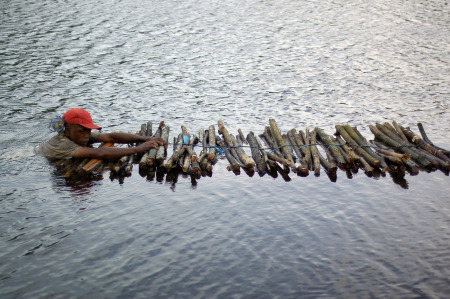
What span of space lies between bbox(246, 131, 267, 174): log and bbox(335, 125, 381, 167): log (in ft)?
7.70

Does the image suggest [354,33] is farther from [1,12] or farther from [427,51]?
[1,12]

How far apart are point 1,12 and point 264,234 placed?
2657 centimetres

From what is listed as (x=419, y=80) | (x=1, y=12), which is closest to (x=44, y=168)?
(x=419, y=80)

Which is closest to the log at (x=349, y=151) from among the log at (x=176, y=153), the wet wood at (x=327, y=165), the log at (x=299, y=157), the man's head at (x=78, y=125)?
the wet wood at (x=327, y=165)

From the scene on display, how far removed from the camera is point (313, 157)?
13141mm

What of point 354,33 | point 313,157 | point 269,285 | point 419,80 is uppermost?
point 354,33

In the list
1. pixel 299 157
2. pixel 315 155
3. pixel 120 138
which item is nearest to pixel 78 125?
pixel 120 138

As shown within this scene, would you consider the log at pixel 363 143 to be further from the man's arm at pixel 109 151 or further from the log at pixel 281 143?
the man's arm at pixel 109 151

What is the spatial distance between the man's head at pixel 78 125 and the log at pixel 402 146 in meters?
7.55

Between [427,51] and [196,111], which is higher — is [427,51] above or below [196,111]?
above

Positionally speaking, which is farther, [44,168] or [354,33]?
[354,33]

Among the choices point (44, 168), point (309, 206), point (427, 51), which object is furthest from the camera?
point (427, 51)

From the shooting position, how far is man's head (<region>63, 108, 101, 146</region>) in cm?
1207

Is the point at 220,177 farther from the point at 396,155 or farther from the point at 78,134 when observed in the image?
the point at 396,155
